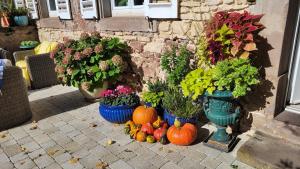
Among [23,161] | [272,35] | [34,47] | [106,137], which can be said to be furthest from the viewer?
[34,47]

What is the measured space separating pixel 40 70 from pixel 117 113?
9.81ft

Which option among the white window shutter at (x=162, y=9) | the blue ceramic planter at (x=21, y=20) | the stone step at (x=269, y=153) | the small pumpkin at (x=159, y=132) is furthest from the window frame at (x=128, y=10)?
the blue ceramic planter at (x=21, y=20)

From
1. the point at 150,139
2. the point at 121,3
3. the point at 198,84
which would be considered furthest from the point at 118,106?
the point at 121,3

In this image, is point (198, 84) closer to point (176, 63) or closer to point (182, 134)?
point (182, 134)

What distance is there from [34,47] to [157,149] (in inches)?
225

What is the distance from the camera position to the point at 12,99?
3906 millimetres

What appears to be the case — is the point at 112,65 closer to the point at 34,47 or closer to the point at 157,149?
the point at 157,149

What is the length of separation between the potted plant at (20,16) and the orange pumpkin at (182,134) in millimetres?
6551

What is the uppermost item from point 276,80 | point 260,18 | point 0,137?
point 260,18

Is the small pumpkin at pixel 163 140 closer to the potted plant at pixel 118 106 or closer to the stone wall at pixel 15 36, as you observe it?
the potted plant at pixel 118 106

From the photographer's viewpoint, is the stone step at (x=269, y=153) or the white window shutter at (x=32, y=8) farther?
the white window shutter at (x=32, y=8)

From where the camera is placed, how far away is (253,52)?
9.70ft

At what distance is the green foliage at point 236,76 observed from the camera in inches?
107

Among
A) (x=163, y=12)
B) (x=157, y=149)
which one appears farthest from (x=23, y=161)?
(x=163, y=12)
